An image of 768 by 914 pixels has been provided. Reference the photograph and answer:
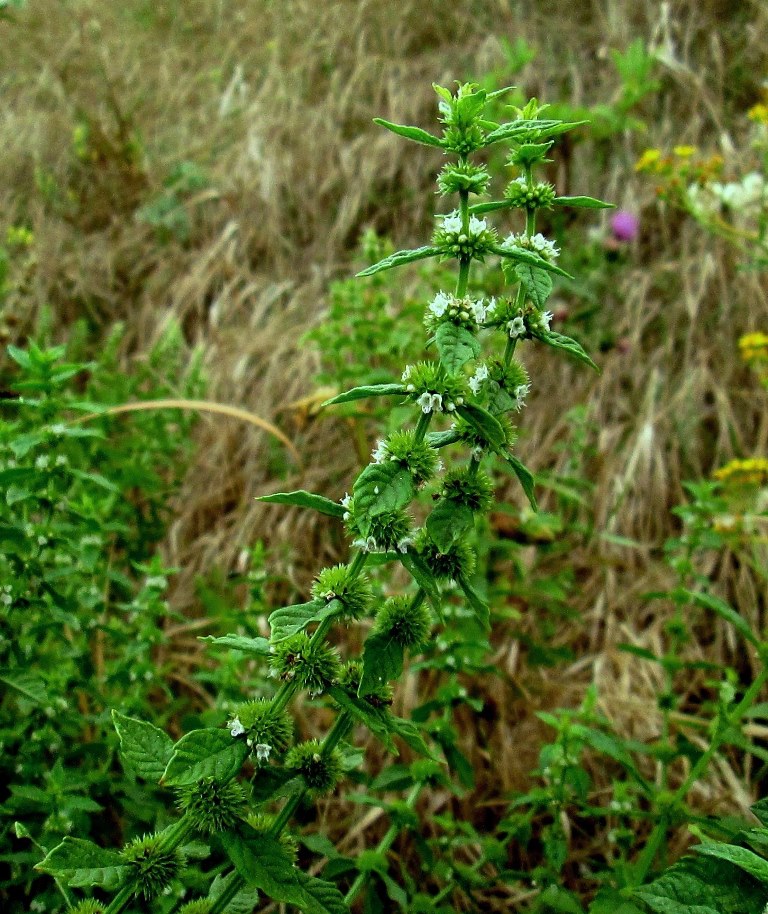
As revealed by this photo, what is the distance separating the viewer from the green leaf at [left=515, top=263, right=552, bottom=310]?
3.15ft

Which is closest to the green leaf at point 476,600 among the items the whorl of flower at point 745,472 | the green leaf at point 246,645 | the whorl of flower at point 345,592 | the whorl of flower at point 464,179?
the whorl of flower at point 345,592

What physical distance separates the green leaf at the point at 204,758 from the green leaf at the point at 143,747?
0.08 metres

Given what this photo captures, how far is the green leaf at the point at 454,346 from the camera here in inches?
35.5

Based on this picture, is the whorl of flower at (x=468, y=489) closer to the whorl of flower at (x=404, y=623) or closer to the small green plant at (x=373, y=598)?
the small green plant at (x=373, y=598)

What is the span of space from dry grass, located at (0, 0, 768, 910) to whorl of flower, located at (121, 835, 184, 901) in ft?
3.22

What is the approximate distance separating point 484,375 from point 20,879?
101 cm

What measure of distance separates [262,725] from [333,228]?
2613 mm

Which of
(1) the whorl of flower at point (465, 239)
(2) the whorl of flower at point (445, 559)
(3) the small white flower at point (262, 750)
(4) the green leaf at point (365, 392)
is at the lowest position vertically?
(3) the small white flower at point (262, 750)

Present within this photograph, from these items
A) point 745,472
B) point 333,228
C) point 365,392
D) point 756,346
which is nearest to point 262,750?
point 365,392

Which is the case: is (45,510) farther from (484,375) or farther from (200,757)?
(484,375)

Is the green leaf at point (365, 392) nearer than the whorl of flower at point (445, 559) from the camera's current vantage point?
Yes

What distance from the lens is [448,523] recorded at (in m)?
0.98

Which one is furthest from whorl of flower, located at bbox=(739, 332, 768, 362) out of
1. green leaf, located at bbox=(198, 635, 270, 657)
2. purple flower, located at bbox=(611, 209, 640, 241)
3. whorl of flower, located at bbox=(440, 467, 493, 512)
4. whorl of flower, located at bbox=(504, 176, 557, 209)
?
green leaf, located at bbox=(198, 635, 270, 657)

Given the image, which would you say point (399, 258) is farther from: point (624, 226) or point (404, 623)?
point (624, 226)
